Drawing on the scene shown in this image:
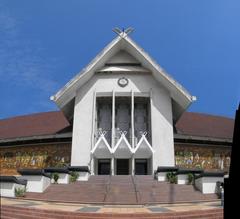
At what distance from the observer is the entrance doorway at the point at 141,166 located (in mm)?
19469

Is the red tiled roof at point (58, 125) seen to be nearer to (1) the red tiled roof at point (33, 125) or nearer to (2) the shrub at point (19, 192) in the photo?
(1) the red tiled roof at point (33, 125)

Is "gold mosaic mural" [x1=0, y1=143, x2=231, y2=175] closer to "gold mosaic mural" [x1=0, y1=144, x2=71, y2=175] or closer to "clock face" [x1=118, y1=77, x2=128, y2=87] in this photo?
"gold mosaic mural" [x1=0, y1=144, x2=71, y2=175]

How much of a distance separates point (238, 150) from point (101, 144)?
15.9 metres

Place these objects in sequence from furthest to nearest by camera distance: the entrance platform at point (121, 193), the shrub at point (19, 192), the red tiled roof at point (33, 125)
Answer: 1. the red tiled roof at point (33, 125)
2. the shrub at point (19, 192)
3. the entrance platform at point (121, 193)

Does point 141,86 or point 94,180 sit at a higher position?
point 141,86

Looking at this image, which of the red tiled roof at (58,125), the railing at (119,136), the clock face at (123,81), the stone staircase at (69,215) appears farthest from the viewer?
the red tiled roof at (58,125)

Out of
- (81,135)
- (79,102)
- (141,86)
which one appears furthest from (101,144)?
(141,86)

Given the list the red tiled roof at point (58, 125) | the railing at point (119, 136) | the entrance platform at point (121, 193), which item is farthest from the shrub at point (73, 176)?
the red tiled roof at point (58, 125)

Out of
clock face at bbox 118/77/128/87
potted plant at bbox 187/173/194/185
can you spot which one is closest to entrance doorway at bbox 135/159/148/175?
clock face at bbox 118/77/128/87

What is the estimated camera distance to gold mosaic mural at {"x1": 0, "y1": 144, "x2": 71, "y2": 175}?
786 inches

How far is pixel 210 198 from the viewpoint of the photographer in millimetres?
11516

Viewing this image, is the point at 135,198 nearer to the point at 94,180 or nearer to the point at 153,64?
the point at 94,180

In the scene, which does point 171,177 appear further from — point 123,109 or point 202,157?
point 123,109

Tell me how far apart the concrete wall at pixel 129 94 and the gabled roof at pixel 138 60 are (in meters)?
0.50
